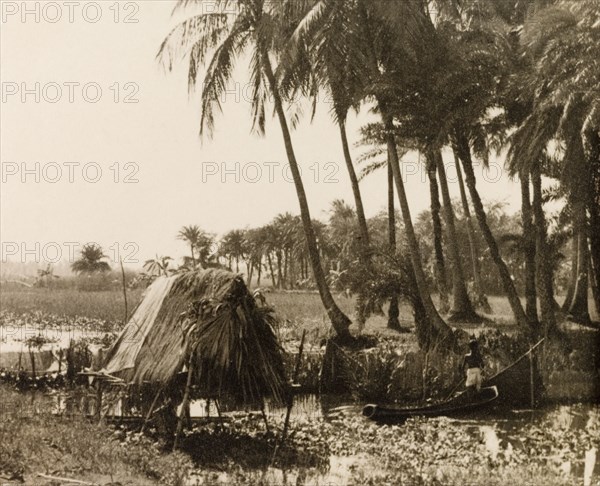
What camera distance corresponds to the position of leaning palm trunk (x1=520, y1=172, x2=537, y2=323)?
1977 centimetres

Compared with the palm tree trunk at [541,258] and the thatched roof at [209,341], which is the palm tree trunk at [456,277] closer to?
the palm tree trunk at [541,258]

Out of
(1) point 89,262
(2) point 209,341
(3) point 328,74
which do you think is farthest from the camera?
(1) point 89,262

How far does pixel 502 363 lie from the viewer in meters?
16.2

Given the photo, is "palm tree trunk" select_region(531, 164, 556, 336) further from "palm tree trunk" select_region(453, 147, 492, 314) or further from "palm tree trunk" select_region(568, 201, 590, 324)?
"palm tree trunk" select_region(453, 147, 492, 314)

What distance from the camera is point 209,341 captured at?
34.3 ft

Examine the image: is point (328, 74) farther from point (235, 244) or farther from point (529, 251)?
point (235, 244)

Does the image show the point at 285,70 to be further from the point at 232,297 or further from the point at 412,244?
the point at 232,297

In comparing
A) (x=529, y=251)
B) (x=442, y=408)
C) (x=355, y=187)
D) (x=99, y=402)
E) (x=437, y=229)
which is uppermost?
(x=355, y=187)

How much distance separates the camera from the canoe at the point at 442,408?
41.9 ft

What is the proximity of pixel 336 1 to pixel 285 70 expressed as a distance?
8.16ft

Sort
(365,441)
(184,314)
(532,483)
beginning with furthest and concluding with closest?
(365,441) → (184,314) → (532,483)

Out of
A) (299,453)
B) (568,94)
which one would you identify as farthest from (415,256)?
(299,453)

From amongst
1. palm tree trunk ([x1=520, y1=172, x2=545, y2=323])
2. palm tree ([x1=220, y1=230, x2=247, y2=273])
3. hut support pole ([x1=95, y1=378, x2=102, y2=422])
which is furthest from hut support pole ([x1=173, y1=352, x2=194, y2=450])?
palm tree ([x1=220, y1=230, x2=247, y2=273])

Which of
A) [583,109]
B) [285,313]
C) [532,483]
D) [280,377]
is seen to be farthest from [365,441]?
[285,313]
